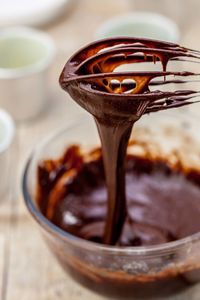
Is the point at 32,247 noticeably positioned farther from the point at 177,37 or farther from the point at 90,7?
the point at 90,7

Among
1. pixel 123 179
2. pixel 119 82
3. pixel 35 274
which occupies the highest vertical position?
pixel 119 82

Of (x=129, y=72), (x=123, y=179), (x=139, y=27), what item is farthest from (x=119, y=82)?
(x=139, y=27)

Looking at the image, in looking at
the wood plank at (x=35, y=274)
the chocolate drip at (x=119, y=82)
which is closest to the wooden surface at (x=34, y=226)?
the wood plank at (x=35, y=274)

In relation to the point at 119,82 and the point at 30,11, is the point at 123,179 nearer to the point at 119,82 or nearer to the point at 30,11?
the point at 119,82

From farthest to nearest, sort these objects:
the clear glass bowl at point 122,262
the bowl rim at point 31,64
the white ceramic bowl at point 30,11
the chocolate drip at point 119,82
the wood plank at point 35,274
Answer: the white ceramic bowl at point 30,11 < the bowl rim at point 31,64 < the wood plank at point 35,274 < the clear glass bowl at point 122,262 < the chocolate drip at point 119,82

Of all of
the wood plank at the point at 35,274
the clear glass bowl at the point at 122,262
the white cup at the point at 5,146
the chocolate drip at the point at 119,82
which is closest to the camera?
the chocolate drip at the point at 119,82

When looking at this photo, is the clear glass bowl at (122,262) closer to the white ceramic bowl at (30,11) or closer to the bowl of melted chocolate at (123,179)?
the bowl of melted chocolate at (123,179)
